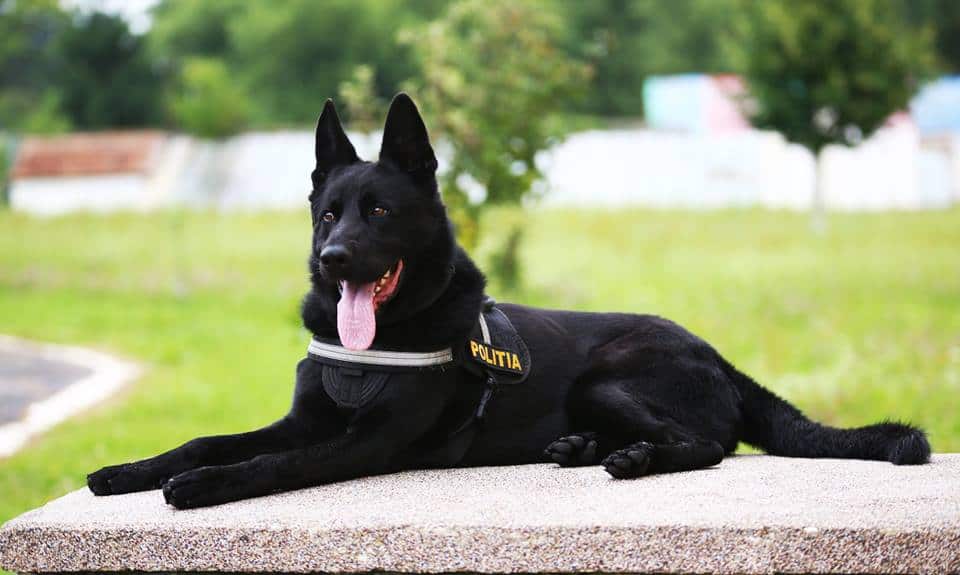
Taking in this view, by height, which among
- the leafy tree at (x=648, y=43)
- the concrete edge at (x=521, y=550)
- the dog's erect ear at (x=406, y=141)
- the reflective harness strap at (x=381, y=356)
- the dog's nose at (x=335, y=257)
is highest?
the leafy tree at (x=648, y=43)

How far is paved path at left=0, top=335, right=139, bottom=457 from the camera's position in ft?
27.4

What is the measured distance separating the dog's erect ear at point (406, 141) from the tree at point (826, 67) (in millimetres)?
18123

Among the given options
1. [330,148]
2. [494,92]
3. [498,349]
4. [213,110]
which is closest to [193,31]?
[213,110]

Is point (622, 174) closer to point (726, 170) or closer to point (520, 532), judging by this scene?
point (726, 170)

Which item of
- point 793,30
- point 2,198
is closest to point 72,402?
point 793,30

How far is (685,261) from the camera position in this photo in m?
16.7

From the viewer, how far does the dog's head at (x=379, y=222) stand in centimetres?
342

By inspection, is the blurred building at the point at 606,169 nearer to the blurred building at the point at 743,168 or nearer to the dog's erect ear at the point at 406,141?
the blurred building at the point at 743,168

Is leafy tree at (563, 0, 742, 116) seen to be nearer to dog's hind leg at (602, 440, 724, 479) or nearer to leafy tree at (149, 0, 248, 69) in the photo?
leafy tree at (149, 0, 248, 69)

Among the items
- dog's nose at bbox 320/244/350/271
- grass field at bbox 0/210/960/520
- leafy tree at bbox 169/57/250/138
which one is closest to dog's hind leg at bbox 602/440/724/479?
dog's nose at bbox 320/244/350/271

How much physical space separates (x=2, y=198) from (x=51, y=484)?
26.4 metres

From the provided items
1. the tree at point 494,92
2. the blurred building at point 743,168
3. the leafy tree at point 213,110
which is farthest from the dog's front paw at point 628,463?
the leafy tree at point 213,110

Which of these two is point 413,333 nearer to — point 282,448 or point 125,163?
point 282,448

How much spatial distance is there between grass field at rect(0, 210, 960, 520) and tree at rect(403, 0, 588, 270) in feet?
3.87
